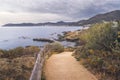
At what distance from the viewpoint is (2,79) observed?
12.3 metres

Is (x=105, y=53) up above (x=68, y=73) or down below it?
above

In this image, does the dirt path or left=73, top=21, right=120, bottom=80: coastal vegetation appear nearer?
the dirt path

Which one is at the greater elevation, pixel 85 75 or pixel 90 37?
pixel 90 37

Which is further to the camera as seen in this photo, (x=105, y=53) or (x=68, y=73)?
(x=105, y=53)

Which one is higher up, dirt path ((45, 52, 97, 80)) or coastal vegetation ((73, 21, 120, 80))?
coastal vegetation ((73, 21, 120, 80))

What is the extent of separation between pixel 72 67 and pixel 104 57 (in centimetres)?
210

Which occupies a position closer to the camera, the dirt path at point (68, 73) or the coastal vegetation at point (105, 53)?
the dirt path at point (68, 73)

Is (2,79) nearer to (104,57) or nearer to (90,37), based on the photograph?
(104,57)

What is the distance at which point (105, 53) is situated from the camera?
16.9m

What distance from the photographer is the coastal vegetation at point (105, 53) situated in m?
14.1

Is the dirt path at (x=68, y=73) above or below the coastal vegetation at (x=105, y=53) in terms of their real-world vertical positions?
below

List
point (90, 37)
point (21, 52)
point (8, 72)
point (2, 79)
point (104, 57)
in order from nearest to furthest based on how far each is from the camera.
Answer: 1. point (2, 79)
2. point (8, 72)
3. point (104, 57)
4. point (90, 37)
5. point (21, 52)

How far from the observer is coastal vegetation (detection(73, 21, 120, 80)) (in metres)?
14.1

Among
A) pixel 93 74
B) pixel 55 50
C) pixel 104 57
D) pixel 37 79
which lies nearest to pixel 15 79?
pixel 37 79
